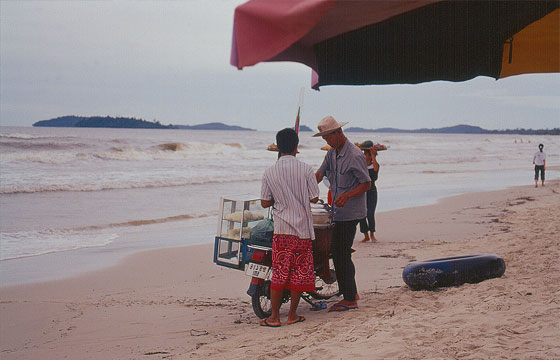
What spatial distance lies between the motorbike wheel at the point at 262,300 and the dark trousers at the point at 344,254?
744 millimetres

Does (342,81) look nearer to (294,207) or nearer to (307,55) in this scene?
(307,55)

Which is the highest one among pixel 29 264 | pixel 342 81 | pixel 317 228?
pixel 342 81

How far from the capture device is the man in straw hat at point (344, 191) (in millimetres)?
5094

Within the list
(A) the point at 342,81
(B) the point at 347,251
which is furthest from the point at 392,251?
(A) the point at 342,81

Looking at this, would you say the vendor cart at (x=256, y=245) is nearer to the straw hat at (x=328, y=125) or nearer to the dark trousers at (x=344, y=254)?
the dark trousers at (x=344, y=254)

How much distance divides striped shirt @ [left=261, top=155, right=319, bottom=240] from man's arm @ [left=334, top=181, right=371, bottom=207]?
1.06ft

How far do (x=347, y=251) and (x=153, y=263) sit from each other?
4063mm

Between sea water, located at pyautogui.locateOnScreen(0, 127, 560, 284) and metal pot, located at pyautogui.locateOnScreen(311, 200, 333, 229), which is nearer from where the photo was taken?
metal pot, located at pyautogui.locateOnScreen(311, 200, 333, 229)

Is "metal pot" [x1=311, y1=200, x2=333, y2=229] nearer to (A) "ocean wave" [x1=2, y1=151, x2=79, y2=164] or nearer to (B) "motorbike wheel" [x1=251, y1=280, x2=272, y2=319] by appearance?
(B) "motorbike wheel" [x1=251, y1=280, x2=272, y2=319]

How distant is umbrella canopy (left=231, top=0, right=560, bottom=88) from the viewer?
88.1 inches

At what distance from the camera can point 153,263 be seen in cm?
830

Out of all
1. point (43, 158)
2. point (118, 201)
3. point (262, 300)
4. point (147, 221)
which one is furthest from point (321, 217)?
point (43, 158)

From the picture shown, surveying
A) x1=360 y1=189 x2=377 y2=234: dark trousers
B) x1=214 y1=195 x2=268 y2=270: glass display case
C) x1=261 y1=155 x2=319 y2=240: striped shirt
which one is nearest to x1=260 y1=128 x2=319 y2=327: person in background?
x1=261 y1=155 x2=319 y2=240: striped shirt

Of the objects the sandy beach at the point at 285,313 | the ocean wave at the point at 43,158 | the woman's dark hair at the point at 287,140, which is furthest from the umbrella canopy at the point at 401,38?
the ocean wave at the point at 43,158
